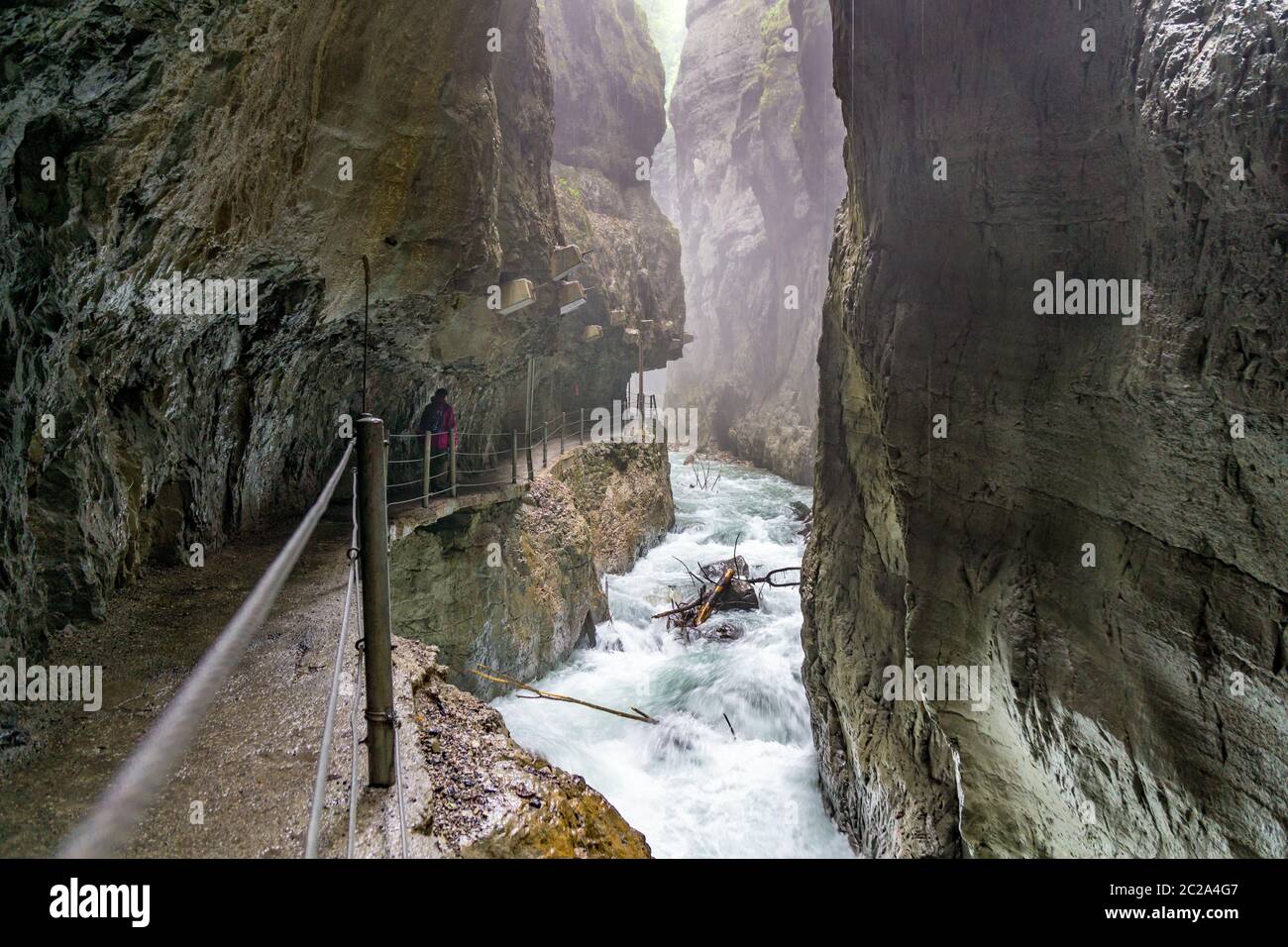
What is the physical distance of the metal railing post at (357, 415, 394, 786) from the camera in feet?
8.04

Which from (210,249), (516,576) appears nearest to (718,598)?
(516,576)

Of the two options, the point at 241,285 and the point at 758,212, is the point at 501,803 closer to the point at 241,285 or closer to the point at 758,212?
the point at 241,285

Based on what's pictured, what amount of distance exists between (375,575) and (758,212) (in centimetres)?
4434

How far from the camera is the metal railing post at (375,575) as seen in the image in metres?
2.45

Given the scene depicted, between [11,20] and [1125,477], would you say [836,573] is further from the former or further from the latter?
[11,20]

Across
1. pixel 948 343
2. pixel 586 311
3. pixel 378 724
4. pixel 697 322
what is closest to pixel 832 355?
pixel 948 343

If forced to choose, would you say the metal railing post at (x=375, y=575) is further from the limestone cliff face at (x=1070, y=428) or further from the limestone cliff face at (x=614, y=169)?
the limestone cliff face at (x=614, y=169)

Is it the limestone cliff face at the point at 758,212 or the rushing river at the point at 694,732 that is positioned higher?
the limestone cliff face at the point at 758,212

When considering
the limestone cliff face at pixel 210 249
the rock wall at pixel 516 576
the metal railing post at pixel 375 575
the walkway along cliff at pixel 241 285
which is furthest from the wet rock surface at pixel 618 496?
the metal railing post at pixel 375 575

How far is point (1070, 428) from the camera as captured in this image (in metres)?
4.46

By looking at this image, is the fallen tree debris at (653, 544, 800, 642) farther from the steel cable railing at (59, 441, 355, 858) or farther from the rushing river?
the steel cable railing at (59, 441, 355, 858)

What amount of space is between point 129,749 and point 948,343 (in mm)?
6242

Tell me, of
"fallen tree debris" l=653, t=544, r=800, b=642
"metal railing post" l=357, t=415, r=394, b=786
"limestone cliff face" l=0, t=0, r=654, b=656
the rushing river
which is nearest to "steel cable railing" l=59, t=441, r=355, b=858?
"metal railing post" l=357, t=415, r=394, b=786

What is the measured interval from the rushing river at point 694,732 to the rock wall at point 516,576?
0.65 metres
